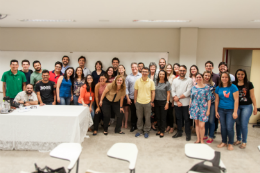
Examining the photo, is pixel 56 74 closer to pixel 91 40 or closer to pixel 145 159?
pixel 91 40

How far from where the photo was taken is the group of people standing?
10.1 feet

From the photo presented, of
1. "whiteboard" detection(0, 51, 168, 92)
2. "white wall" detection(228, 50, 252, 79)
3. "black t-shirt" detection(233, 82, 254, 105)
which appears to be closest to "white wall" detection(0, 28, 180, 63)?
"whiteboard" detection(0, 51, 168, 92)

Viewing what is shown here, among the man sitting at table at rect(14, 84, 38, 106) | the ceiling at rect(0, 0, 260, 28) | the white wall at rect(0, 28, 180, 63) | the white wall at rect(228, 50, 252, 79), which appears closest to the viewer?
the ceiling at rect(0, 0, 260, 28)

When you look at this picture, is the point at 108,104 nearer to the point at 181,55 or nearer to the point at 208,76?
the point at 208,76

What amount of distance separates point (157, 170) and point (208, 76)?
1.88 m

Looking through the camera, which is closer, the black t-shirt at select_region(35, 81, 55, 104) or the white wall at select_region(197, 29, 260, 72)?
the black t-shirt at select_region(35, 81, 55, 104)

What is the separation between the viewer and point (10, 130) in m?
2.82

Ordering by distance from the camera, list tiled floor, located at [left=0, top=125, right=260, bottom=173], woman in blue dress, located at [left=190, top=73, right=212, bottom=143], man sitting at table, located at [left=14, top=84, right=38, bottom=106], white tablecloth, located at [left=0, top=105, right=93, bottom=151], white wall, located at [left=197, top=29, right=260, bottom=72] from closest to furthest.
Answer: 1. tiled floor, located at [left=0, top=125, right=260, bottom=173]
2. white tablecloth, located at [left=0, top=105, right=93, bottom=151]
3. woman in blue dress, located at [left=190, top=73, right=212, bottom=143]
4. man sitting at table, located at [left=14, top=84, right=38, bottom=106]
5. white wall, located at [left=197, top=29, right=260, bottom=72]

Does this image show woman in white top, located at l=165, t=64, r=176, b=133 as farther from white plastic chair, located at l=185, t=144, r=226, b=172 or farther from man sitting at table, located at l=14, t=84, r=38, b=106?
man sitting at table, located at l=14, t=84, r=38, b=106

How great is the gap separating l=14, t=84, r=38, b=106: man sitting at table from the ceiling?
1.53m

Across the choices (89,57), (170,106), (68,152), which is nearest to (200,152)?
(68,152)

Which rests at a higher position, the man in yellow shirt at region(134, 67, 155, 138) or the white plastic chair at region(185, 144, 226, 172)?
the man in yellow shirt at region(134, 67, 155, 138)

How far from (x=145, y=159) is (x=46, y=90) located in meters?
2.37

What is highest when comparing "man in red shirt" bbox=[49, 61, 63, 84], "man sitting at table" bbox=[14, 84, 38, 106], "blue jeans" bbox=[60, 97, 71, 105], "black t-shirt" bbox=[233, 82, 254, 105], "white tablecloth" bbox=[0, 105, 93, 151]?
"man in red shirt" bbox=[49, 61, 63, 84]
